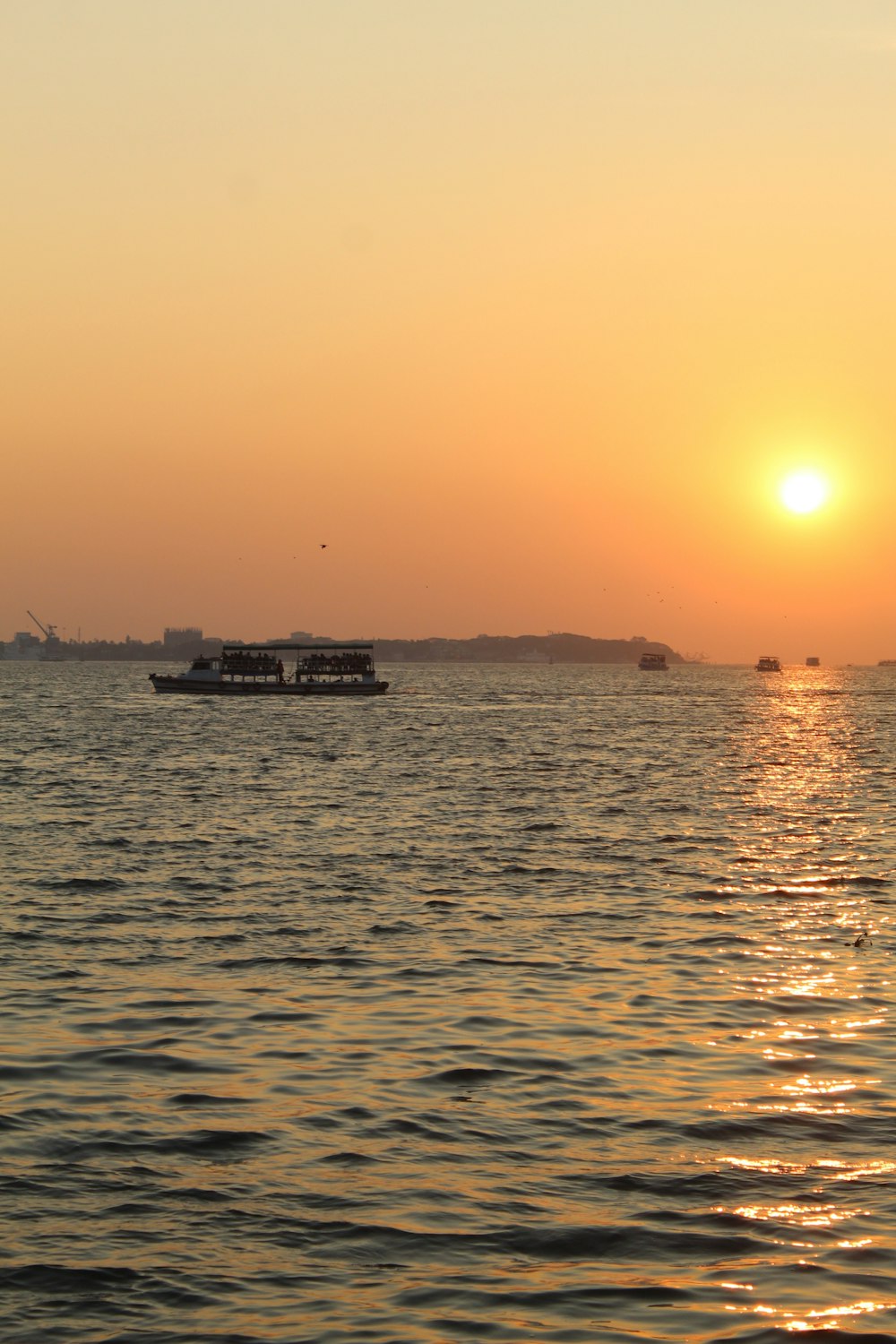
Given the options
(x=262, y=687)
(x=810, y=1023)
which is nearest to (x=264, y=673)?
(x=262, y=687)

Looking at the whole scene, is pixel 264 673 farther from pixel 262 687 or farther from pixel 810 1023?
pixel 810 1023

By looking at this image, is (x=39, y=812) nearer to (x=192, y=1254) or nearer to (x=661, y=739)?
(x=192, y=1254)

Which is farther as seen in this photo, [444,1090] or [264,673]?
[264,673]

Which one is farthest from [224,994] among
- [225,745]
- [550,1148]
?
[225,745]

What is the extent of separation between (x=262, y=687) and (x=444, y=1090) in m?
158

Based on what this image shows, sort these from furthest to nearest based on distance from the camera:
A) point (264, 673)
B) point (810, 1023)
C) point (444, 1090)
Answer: point (264, 673), point (810, 1023), point (444, 1090)

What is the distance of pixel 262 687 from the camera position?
570ft

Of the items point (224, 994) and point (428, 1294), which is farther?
point (224, 994)

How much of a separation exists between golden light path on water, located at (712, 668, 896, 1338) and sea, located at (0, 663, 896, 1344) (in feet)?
0.21

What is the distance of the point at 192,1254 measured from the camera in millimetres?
12641

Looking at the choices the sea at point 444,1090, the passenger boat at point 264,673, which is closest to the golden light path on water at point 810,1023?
the sea at point 444,1090

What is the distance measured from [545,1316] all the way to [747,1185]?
3.63 m

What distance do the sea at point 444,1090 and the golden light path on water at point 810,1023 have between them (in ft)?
0.21

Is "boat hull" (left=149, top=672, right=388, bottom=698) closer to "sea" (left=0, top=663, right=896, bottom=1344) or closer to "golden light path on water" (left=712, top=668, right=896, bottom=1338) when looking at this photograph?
"golden light path on water" (left=712, top=668, right=896, bottom=1338)
